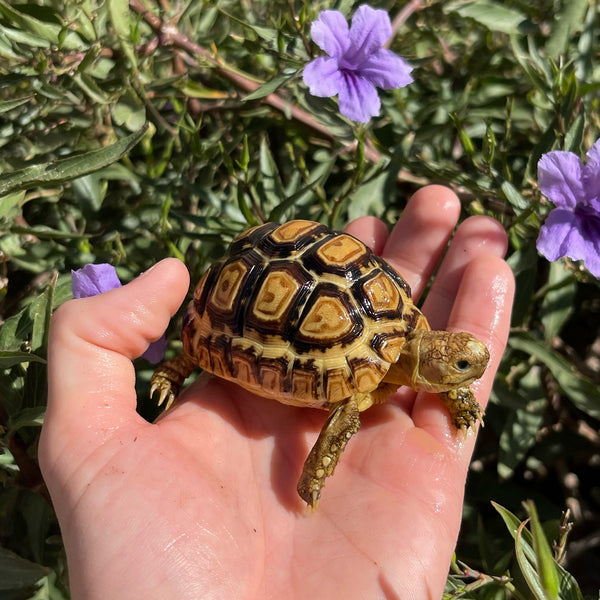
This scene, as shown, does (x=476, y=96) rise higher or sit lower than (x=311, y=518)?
higher

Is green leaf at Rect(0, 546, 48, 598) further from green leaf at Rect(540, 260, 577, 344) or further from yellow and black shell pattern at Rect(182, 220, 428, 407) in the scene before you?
green leaf at Rect(540, 260, 577, 344)

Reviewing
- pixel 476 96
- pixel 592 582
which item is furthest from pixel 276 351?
pixel 592 582

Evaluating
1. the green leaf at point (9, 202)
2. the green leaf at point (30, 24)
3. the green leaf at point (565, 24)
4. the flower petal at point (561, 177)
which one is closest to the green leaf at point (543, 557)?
the flower petal at point (561, 177)

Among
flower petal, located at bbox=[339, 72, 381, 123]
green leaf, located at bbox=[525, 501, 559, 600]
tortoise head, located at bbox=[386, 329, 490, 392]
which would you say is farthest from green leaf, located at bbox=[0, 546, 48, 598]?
flower petal, located at bbox=[339, 72, 381, 123]

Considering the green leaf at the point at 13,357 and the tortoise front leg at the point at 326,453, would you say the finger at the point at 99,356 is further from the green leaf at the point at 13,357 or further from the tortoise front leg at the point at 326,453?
the tortoise front leg at the point at 326,453

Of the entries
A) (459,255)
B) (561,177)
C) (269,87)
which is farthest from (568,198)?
(269,87)

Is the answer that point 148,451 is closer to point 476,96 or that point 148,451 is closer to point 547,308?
point 547,308
